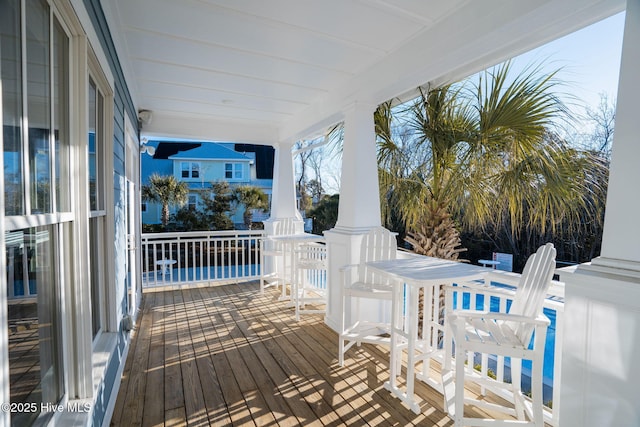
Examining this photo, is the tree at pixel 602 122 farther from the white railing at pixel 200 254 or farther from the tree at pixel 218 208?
the tree at pixel 218 208

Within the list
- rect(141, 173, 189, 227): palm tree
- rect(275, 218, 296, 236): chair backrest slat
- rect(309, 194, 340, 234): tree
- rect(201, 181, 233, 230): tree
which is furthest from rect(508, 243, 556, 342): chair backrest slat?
rect(201, 181, 233, 230): tree

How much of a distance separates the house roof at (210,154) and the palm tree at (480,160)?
12.5 meters

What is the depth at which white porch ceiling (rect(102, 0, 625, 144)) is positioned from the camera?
2053mm

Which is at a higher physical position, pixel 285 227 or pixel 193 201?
pixel 193 201

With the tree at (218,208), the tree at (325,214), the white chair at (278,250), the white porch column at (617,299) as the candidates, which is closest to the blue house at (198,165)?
the tree at (218,208)

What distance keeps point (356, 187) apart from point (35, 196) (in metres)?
2.70

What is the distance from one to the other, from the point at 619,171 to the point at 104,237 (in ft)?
10.2

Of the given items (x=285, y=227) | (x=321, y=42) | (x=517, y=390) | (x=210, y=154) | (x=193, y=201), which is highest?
(x=210, y=154)

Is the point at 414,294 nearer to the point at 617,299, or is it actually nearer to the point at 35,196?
the point at 617,299

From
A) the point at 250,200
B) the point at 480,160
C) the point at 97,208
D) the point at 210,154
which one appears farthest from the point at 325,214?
the point at 97,208

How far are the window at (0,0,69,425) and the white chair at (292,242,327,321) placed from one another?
9.33 ft

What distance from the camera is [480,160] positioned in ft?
10.5

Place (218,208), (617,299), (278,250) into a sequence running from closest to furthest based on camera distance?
1. (617,299)
2. (278,250)
3. (218,208)

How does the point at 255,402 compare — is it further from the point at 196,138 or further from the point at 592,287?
the point at 196,138
